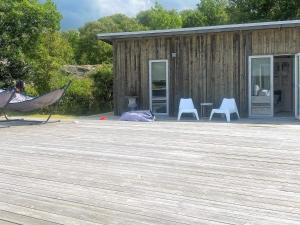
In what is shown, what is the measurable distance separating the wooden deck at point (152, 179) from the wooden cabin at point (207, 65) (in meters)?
4.05

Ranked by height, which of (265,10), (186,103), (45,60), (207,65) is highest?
(265,10)

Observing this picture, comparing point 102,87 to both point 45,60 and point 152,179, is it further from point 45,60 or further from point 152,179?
point 152,179

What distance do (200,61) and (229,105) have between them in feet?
5.45

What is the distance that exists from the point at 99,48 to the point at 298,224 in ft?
93.8

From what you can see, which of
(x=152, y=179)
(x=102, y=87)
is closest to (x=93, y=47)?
(x=102, y=87)

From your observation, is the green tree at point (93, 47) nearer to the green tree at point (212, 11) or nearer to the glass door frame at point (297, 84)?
the green tree at point (212, 11)

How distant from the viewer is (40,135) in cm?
832

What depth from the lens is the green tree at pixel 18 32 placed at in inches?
677

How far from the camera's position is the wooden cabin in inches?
461

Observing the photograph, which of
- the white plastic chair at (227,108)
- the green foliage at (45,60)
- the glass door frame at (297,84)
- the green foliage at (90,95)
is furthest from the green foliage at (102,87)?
the glass door frame at (297,84)

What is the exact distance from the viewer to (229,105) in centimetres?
1168

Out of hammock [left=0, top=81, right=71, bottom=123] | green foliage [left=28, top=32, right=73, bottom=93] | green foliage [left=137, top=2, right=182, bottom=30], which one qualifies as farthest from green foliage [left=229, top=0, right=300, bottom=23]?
hammock [left=0, top=81, right=71, bottom=123]

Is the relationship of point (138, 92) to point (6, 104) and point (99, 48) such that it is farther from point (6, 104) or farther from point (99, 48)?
point (99, 48)

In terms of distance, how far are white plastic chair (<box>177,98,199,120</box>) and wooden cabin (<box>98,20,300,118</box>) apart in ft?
1.86
